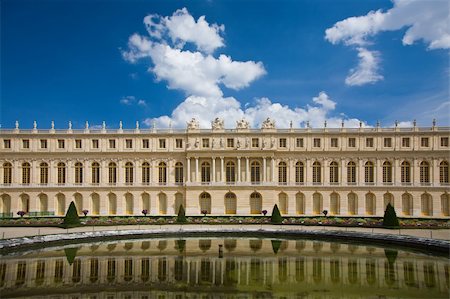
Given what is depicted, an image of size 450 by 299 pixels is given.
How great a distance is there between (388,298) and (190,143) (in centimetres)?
3727

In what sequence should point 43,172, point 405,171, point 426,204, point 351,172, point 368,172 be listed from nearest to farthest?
point 426,204 < point 405,171 < point 368,172 < point 351,172 < point 43,172

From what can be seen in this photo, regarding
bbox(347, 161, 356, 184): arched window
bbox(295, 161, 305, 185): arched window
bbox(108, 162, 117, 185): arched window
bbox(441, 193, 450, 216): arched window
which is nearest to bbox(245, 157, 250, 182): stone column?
bbox(295, 161, 305, 185): arched window

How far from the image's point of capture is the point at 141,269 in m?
20.7

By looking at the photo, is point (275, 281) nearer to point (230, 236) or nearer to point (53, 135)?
point (230, 236)

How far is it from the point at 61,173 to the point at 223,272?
4007 centimetres

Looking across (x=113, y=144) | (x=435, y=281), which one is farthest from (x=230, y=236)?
(x=113, y=144)

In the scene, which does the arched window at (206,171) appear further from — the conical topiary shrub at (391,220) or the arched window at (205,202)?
the conical topiary shrub at (391,220)

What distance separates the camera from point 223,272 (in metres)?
19.8

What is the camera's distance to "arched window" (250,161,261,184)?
49.8 meters

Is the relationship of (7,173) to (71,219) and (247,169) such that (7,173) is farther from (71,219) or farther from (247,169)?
(247,169)

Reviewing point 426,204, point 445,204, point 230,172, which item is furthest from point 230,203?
point 445,204

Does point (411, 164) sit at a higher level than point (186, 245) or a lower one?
higher

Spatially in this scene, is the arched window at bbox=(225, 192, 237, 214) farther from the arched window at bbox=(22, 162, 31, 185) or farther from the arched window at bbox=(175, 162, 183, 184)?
the arched window at bbox=(22, 162, 31, 185)

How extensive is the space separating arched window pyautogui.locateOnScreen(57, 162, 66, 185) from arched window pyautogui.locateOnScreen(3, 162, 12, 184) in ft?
23.6
